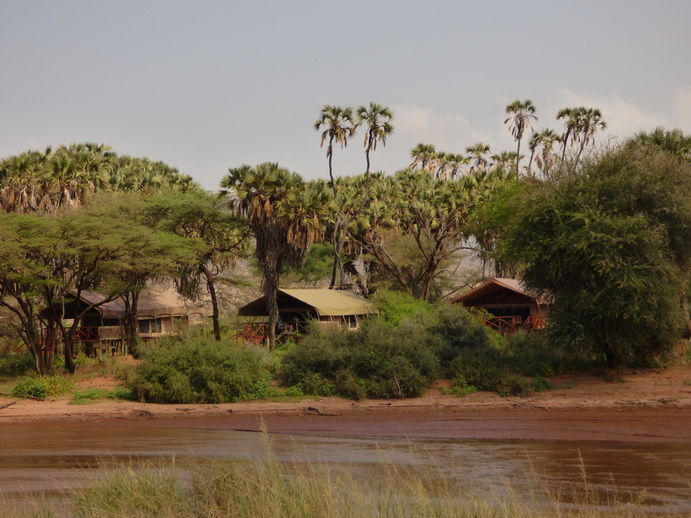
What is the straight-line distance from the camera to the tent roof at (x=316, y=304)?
40559 mm

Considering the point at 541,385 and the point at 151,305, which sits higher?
the point at 151,305

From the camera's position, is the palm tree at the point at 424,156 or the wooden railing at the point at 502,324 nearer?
the wooden railing at the point at 502,324

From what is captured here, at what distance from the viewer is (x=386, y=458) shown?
46.6 ft

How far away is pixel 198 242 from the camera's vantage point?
37562mm

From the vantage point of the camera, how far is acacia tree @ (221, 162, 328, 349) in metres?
37.5

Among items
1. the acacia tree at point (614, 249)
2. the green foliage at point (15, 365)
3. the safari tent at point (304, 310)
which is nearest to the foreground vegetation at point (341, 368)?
the acacia tree at point (614, 249)

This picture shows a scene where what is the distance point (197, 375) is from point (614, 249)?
1490cm

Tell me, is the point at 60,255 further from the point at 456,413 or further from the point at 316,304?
the point at 456,413

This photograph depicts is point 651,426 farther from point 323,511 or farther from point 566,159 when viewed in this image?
point 323,511

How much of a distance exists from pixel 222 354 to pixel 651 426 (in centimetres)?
1451

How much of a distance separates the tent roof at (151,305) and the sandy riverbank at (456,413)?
13.1 metres

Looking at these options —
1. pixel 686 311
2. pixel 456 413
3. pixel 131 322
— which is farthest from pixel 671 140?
pixel 131 322

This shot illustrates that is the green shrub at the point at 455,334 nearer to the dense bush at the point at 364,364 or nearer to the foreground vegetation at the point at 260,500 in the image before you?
the dense bush at the point at 364,364

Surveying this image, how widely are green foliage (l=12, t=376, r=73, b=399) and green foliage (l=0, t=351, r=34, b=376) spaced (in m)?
3.46
